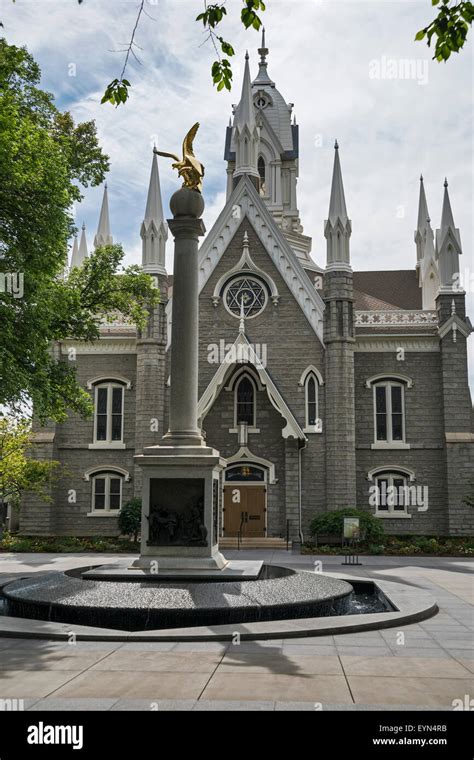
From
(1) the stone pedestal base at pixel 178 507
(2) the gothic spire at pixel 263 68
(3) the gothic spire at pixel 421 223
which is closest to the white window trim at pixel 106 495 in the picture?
(1) the stone pedestal base at pixel 178 507

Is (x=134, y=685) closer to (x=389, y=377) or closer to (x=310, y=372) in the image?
(x=310, y=372)

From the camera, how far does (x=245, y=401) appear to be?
31.7 m

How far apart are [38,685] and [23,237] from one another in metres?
11.2

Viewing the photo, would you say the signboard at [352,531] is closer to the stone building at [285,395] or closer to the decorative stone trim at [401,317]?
the stone building at [285,395]

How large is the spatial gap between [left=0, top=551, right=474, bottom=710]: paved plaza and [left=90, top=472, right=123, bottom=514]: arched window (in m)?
22.3

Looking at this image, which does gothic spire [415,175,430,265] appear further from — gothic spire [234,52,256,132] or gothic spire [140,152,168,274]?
gothic spire [140,152,168,274]

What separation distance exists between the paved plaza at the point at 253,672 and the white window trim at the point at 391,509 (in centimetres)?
1973

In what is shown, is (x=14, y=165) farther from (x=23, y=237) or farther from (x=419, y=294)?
(x=419, y=294)

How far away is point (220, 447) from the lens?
3134cm

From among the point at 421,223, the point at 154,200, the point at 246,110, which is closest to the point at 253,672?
the point at 154,200

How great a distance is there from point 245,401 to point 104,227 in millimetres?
19387

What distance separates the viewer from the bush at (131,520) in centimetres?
2820

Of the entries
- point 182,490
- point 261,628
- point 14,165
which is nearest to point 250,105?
point 14,165

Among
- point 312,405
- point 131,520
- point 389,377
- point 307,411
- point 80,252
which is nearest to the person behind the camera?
point 131,520
